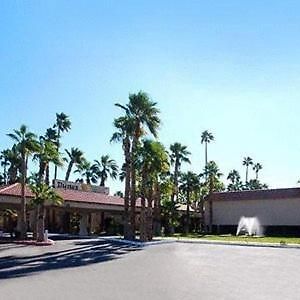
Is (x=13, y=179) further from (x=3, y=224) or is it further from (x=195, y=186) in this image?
(x=195, y=186)

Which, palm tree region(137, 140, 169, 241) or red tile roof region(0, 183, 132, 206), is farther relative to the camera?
red tile roof region(0, 183, 132, 206)

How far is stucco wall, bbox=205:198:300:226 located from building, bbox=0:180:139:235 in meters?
13.6

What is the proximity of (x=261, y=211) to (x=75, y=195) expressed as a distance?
23271mm

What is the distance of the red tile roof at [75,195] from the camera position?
132 ft

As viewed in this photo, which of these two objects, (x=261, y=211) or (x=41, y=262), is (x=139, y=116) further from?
(x=261, y=211)

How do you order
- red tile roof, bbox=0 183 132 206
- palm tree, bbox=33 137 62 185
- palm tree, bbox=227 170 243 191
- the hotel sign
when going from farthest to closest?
palm tree, bbox=227 170 243 191
the hotel sign
red tile roof, bbox=0 183 132 206
palm tree, bbox=33 137 62 185

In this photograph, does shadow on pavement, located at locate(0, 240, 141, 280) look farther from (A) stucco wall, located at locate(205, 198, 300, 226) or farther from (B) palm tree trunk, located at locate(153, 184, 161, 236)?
(A) stucco wall, located at locate(205, 198, 300, 226)

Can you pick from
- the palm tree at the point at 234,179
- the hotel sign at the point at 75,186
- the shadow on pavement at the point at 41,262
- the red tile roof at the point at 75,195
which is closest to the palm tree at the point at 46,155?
the red tile roof at the point at 75,195

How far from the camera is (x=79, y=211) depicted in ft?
162

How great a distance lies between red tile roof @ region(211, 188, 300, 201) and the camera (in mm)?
55531

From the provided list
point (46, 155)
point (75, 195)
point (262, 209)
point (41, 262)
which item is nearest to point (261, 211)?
point (262, 209)

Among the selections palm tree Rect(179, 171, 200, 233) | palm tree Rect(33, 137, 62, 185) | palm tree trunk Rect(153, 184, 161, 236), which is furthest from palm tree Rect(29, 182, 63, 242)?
palm tree Rect(179, 171, 200, 233)

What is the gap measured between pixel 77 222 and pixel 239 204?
66.0 ft

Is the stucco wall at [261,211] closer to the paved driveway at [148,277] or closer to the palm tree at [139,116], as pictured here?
the palm tree at [139,116]
